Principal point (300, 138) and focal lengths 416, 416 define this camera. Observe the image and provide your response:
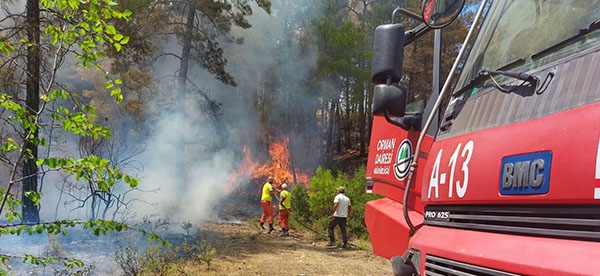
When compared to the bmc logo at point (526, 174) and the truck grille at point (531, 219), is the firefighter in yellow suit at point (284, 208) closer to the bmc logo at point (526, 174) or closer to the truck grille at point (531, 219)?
the truck grille at point (531, 219)

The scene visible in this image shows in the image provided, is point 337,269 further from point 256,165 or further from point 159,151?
point 256,165

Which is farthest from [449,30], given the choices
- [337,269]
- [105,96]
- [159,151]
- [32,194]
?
[105,96]

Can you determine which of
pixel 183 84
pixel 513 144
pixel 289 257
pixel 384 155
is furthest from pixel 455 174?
pixel 183 84

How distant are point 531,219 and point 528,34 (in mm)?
1026

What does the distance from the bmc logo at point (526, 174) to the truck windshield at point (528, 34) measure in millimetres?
491

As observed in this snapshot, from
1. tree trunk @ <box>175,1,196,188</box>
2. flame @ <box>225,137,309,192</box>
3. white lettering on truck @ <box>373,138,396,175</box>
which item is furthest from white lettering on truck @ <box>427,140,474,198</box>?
flame @ <box>225,137,309,192</box>

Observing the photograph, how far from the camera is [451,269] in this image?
1.80 metres

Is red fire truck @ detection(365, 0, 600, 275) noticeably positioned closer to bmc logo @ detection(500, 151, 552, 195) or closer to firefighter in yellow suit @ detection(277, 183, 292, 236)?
bmc logo @ detection(500, 151, 552, 195)

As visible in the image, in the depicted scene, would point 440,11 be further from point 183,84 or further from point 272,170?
point 272,170

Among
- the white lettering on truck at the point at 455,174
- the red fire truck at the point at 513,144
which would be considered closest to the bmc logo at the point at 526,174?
the red fire truck at the point at 513,144

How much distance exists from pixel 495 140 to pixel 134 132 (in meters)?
19.8

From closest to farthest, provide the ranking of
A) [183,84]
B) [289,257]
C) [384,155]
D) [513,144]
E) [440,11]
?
[513,144]
[440,11]
[384,155]
[289,257]
[183,84]

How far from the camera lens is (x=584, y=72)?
1.51m

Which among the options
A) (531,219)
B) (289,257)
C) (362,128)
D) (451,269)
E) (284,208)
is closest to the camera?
(531,219)
